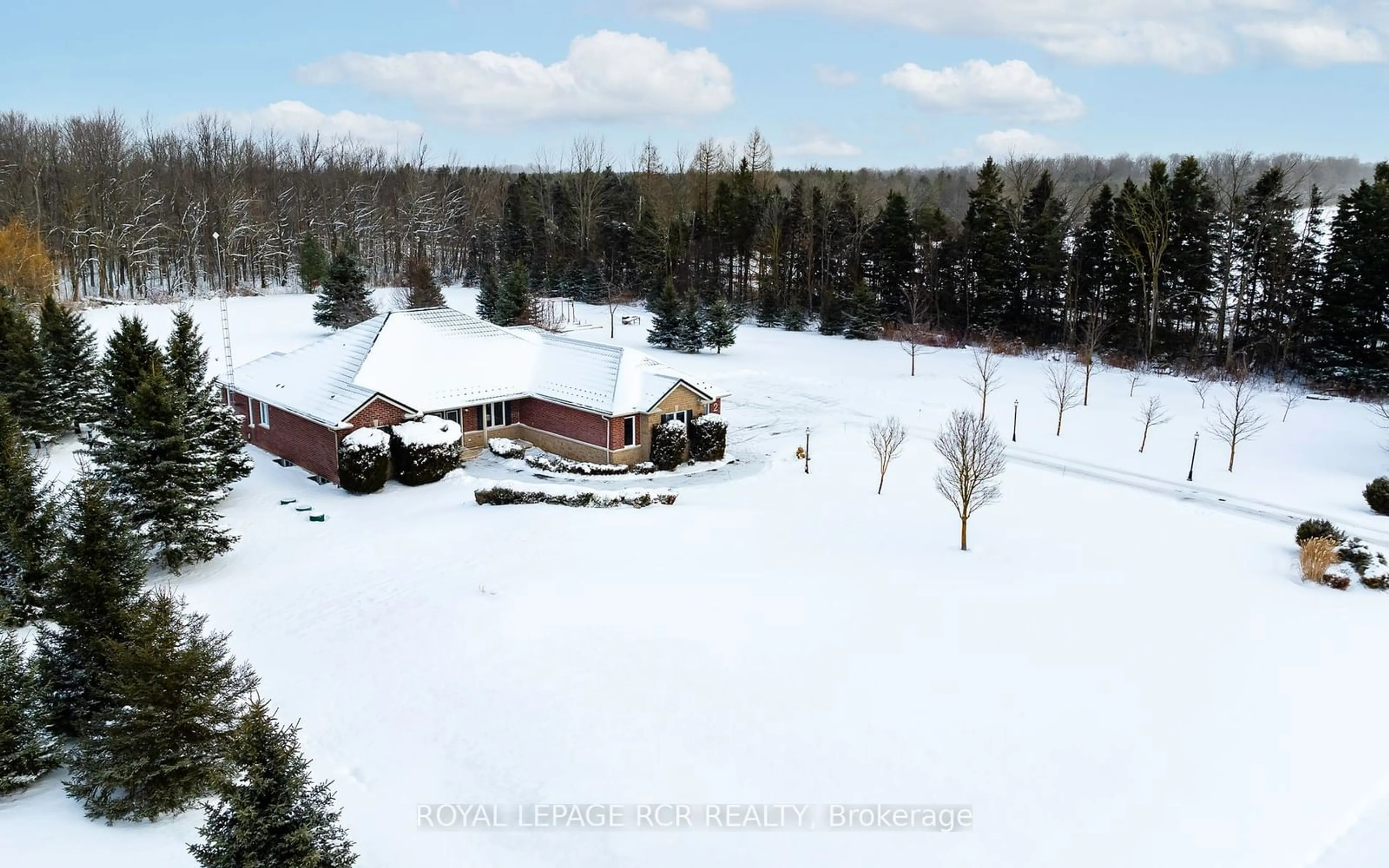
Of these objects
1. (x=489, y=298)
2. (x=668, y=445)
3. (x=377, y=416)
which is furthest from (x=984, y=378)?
(x=489, y=298)

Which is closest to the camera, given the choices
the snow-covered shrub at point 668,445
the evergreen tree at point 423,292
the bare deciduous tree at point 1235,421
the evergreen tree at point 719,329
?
the snow-covered shrub at point 668,445

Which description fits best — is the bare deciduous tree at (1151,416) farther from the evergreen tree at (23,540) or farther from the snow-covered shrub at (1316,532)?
the evergreen tree at (23,540)

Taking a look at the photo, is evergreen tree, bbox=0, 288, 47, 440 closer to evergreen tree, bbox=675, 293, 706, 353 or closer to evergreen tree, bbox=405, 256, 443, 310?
evergreen tree, bbox=405, 256, 443, 310

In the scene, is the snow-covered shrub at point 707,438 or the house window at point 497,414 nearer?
the snow-covered shrub at point 707,438

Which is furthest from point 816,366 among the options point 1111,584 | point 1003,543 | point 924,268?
point 1111,584

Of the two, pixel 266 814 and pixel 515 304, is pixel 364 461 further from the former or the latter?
pixel 515 304

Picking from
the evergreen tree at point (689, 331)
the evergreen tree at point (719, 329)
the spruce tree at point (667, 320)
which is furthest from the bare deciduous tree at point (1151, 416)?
the spruce tree at point (667, 320)
